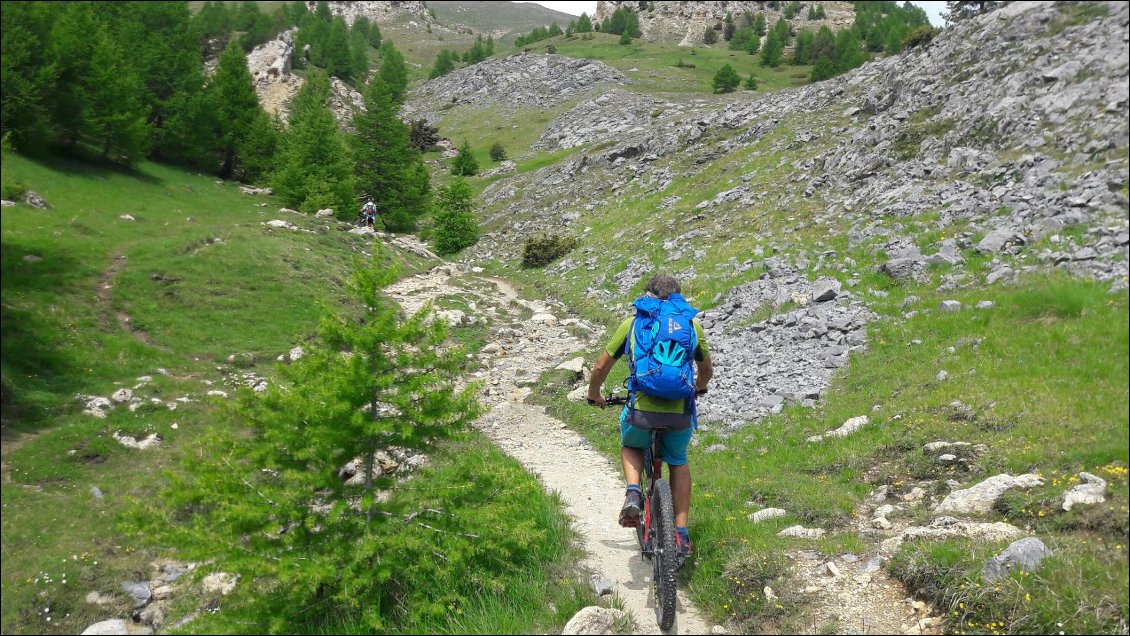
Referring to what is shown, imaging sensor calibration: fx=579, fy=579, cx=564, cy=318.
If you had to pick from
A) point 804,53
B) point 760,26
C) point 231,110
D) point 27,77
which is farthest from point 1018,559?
point 760,26

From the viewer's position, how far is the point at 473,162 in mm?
66688

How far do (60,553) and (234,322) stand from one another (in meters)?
11.6

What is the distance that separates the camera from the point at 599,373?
6.32 meters

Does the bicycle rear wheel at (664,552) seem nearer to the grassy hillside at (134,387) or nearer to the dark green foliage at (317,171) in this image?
the grassy hillside at (134,387)

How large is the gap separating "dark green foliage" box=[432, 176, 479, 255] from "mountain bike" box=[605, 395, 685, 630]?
37588 mm

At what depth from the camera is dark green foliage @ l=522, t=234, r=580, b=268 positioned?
3406 centimetres

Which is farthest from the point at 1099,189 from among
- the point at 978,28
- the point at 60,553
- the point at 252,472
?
the point at 978,28

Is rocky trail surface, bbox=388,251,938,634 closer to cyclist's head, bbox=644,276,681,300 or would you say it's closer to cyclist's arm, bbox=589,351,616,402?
cyclist's arm, bbox=589,351,616,402

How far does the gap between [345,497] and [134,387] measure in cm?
1026

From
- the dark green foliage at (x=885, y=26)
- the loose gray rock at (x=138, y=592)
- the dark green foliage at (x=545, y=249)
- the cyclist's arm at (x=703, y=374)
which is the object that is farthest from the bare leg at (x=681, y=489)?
the dark green foliage at (x=885, y=26)

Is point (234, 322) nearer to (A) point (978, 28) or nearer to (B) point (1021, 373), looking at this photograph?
(B) point (1021, 373)

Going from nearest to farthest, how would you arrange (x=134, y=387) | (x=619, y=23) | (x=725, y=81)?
(x=134, y=387)
(x=725, y=81)
(x=619, y=23)

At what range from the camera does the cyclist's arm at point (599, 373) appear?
6111mm

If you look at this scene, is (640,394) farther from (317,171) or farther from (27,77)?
(317,171)
